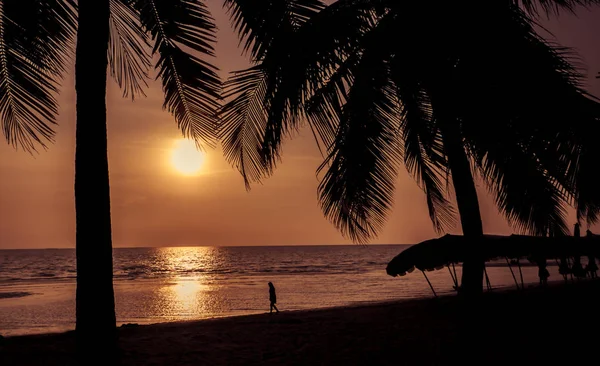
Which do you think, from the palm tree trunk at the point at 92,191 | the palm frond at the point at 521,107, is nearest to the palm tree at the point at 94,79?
the palm tree trunk at the point at 92,191

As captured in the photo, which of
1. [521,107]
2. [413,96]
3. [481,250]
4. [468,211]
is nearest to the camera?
[521,107]

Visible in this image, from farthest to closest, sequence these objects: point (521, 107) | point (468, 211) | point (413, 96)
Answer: point (468, 211) → point (413, 96) → point (521, 107)

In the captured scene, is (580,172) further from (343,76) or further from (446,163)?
(446,163)

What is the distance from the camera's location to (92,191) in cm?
682

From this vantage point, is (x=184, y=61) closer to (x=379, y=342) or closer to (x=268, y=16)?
(x=268, y=16)

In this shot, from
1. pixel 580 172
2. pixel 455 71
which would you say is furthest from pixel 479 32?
pixel 580 172

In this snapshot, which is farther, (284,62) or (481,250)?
(481,250)

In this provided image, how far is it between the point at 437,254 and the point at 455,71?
23.1 ft

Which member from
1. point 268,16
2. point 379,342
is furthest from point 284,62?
point 379,342

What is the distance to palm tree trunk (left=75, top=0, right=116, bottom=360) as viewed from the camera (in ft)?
22.5

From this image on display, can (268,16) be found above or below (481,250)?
above

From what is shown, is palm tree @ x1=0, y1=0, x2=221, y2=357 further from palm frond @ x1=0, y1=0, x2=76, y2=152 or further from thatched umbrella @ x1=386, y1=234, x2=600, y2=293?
thatched umbrella @ x1=386, y1=234, x2=600, y2=293

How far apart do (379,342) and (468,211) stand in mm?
4089

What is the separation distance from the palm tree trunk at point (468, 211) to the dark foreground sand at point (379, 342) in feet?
2.02
